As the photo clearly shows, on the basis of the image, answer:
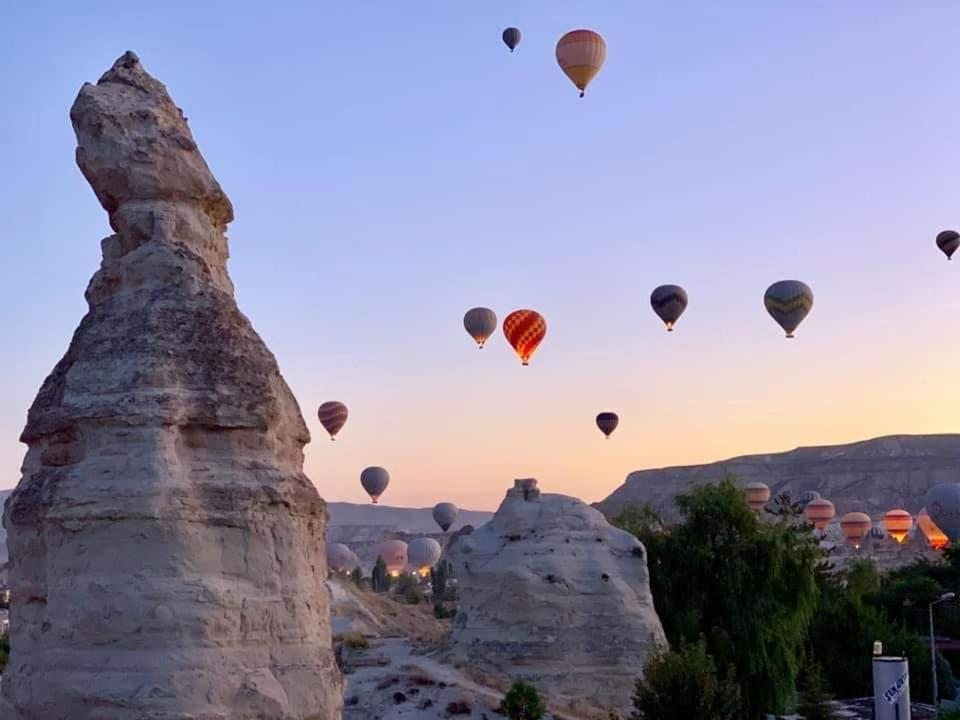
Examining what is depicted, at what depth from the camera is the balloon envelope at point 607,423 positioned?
5812cm

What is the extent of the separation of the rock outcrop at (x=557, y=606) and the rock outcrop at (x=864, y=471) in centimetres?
14160

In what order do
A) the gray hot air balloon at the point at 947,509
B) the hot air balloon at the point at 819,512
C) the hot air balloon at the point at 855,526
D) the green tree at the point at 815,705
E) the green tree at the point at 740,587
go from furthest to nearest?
the hot air balloon at the point at 855,526 → the hot air balloon at the point at 819,512 → the gray hot air balloon at the point at 947,509 → the green tree at the point at 740,587 → the green tree at the point at 815,705

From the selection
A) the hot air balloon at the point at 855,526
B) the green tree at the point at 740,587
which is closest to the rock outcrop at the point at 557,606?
the green tree at the point at 740,587

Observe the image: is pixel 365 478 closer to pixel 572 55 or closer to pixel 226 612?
pixel 572 55

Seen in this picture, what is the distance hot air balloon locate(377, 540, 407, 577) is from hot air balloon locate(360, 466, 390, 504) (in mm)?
37648

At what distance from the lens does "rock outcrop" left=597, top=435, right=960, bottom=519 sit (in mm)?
173625

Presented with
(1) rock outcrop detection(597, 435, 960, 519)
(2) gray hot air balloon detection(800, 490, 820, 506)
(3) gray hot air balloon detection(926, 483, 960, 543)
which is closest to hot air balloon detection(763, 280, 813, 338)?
(3) gray hot air balloon detection(926, 483, 960, 543)

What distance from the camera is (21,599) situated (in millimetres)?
12969

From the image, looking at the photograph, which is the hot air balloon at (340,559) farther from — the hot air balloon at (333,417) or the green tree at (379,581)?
the hot air balloon at (333,417)

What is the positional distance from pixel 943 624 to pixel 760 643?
22.6 m

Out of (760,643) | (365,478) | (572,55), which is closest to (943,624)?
(760,643)

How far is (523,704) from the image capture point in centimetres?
2405

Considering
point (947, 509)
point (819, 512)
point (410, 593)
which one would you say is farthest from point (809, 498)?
point (410, 593)

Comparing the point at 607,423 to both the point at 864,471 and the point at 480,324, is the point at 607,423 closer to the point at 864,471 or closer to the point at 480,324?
the point at 480,324
